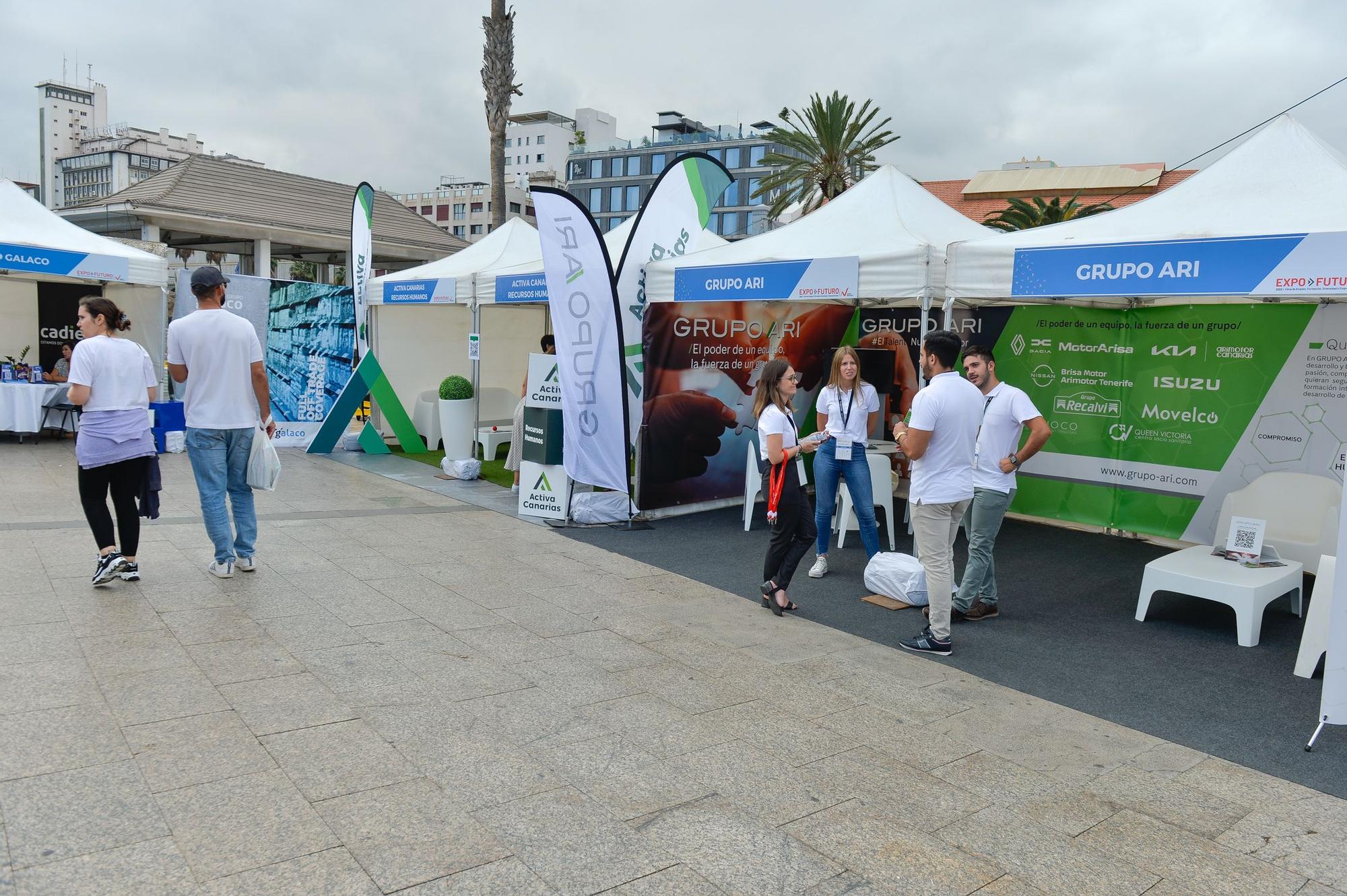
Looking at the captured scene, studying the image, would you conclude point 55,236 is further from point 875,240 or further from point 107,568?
point 875,240

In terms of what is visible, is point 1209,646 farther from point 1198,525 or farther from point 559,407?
point 559,407

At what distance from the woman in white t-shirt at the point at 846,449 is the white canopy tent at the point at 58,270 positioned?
9.42 metres

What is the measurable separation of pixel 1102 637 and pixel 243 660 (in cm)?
470

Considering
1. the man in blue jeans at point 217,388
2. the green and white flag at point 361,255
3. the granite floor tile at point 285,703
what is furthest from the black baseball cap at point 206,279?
the green and white flag at point 361,255

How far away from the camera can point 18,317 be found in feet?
42.0

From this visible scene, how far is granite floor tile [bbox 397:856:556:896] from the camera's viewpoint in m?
2.52

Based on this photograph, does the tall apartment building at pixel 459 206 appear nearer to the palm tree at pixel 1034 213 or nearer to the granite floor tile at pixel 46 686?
the palm tree at pixel 1034 213

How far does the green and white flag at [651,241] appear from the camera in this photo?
26.2ft

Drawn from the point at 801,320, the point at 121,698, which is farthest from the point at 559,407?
the point at 121,698

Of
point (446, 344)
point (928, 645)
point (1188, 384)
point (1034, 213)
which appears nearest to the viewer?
point (928, 645)

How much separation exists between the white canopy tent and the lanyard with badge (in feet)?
31.2

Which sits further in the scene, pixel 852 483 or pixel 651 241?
pixel 651 241

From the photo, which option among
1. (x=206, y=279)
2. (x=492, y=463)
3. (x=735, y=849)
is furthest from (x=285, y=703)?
(x=492, y=463)

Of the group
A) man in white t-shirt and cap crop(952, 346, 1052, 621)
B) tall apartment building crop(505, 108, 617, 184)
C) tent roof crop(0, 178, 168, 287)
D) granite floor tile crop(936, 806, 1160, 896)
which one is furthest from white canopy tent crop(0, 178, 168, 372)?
tall apartment building crop(505, 108, 617, 184)
